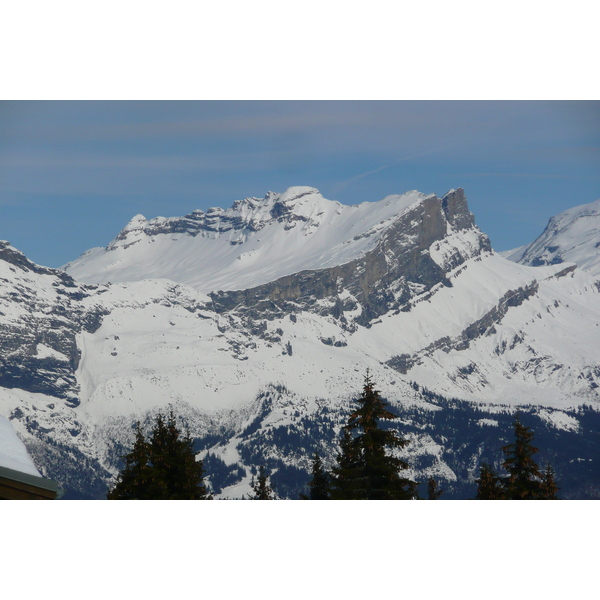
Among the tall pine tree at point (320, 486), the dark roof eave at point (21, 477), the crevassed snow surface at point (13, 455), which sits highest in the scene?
the tall pine tree at point (320, 486)

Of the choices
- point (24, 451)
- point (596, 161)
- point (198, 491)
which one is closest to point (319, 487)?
point (198, 491)

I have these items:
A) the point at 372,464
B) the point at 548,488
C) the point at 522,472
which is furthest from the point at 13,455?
the point at 548,488

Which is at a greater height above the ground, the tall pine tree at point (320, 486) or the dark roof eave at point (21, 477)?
the tall pine tree at point (320, 486)

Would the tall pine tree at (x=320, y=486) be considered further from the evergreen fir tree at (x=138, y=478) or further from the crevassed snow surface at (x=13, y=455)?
the crevassed snow surface at (x=13, y=455)

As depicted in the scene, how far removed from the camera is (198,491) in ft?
115

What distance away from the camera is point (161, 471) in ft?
107

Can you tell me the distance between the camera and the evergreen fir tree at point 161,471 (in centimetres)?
3178

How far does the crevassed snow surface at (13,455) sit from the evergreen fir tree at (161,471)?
832 centimetres

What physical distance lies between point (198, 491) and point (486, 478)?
11.3 m

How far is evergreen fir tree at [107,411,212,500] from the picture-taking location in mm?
31781

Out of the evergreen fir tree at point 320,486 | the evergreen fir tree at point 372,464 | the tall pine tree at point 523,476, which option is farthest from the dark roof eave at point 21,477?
the evergreen fir tree at point 320,486

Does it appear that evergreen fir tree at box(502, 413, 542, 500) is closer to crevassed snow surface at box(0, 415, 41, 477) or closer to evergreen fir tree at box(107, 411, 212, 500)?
evergreen fir tree at box(107, 411, 212, 500)

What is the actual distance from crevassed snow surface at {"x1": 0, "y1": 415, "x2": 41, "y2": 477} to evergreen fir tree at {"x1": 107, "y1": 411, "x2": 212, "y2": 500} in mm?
8318
